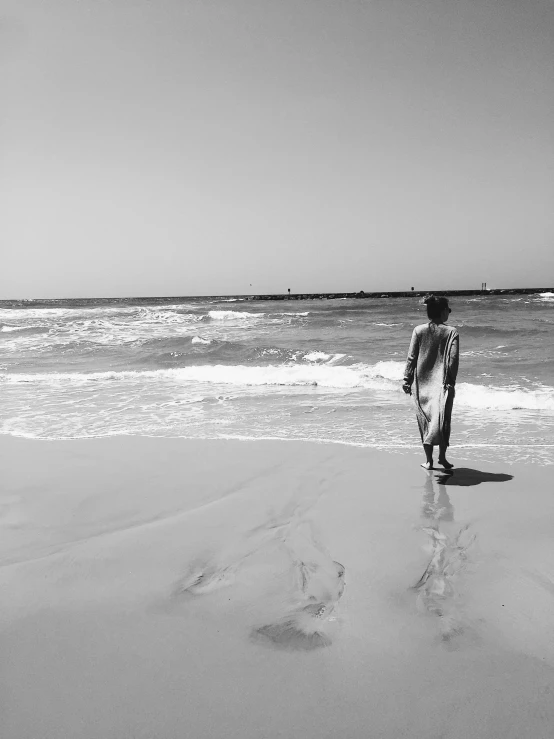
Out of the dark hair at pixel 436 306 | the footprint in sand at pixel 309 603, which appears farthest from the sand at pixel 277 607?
the dark hair at pixel 436 306

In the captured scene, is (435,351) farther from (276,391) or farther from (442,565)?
(276,391)

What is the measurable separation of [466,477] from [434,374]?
0.94 m

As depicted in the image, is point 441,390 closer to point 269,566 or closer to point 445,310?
point 445,310

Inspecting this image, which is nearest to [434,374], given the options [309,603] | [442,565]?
[442,565]

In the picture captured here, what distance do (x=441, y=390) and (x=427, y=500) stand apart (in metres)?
1.11

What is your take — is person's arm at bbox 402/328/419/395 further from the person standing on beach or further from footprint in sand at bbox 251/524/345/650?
footprint in sand at bbox 251/524/345/650

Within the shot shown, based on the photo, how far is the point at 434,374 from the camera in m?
4.62

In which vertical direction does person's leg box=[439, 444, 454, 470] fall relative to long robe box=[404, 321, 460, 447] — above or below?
below

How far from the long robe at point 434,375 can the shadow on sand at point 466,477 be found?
0.87 feet

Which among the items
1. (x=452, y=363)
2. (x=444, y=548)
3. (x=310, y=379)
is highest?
(x=452, y=363)

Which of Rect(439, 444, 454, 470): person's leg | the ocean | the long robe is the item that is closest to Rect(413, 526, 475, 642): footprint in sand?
Rect(439, 444, 454, 470): person's leg

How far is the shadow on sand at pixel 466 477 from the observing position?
4250 mm

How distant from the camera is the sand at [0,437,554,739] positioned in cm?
179

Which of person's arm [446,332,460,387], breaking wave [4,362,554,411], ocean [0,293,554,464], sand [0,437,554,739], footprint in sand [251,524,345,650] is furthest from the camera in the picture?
breaking wave [4,362,554,411]
